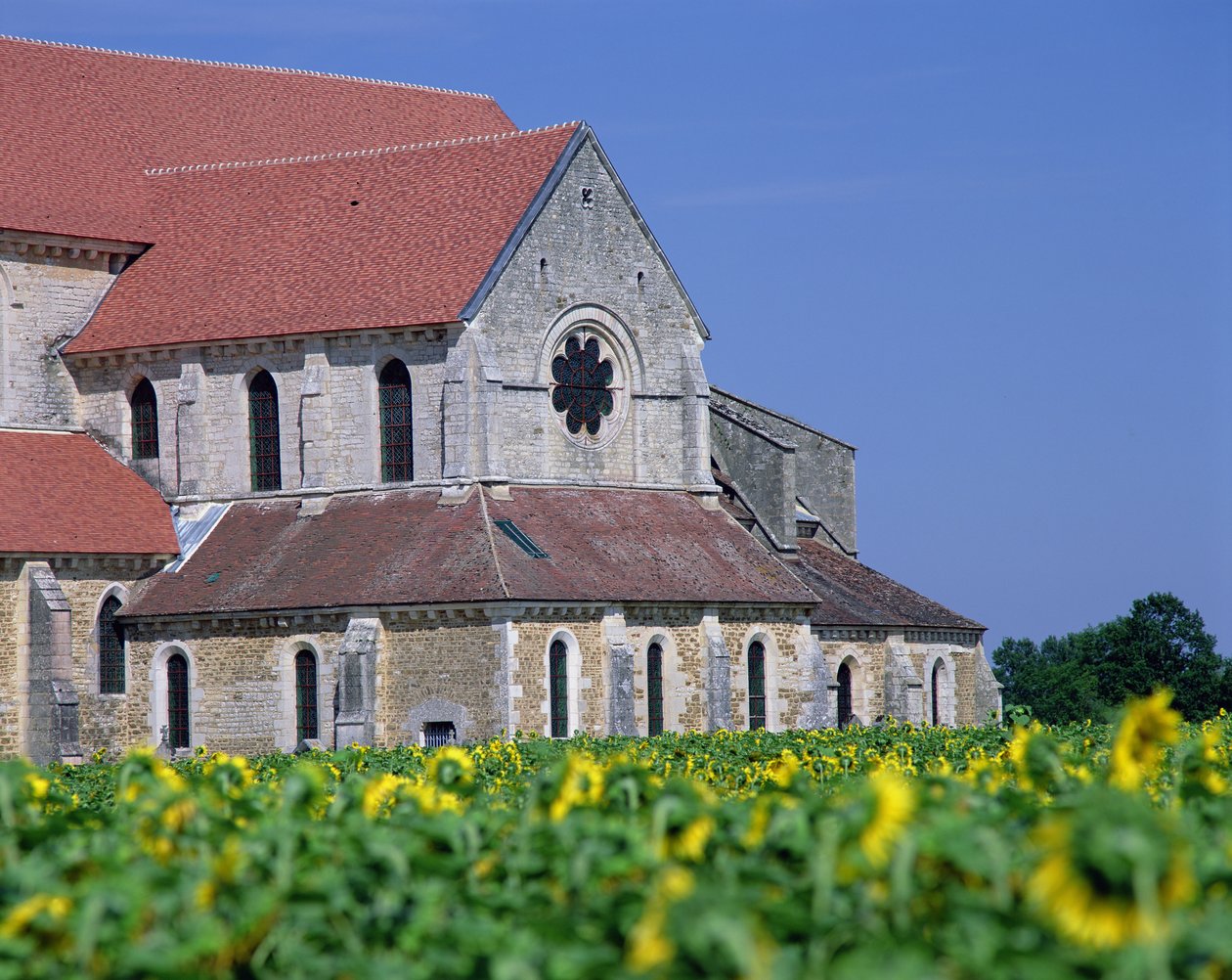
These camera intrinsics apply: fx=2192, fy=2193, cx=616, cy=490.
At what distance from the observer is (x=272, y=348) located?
147 feet

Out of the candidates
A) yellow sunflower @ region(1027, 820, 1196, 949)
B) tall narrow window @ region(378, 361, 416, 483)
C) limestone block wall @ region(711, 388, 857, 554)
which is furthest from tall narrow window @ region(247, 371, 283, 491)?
yellow sunflower @ region(1027, 820, 1196, 949)

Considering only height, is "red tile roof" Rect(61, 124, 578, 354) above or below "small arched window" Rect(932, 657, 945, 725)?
above

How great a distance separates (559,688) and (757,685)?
5.84 metres

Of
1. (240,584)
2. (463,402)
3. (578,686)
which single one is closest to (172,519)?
(240,584)

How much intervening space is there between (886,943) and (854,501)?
49.7m

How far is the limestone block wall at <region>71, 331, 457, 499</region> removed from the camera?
143ft

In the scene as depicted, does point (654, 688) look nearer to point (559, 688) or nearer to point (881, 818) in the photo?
point (559, 688)

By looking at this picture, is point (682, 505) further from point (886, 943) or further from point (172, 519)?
point (886, 943)

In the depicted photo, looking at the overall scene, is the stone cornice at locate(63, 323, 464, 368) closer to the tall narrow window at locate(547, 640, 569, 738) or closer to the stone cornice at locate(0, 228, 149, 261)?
the stone cornice at locate(0, 228, 149, 261)

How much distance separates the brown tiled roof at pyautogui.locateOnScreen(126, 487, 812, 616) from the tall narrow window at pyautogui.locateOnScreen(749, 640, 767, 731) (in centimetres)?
118

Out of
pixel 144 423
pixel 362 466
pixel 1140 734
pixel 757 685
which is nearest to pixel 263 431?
pixel 362 466

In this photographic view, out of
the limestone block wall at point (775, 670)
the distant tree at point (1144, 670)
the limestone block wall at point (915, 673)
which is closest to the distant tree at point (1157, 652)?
the distant tree at point (1144, 670)

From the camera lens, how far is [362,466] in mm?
44281

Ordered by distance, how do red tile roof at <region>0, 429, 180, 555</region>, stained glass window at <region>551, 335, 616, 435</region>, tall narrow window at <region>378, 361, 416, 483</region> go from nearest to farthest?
red tile roof at <region>0, 429, 180, 555</region> < tall narrow window at <region>378, 361, 416, 483</region> < stained glass window at <region>551, 335, 616, 435</region>
